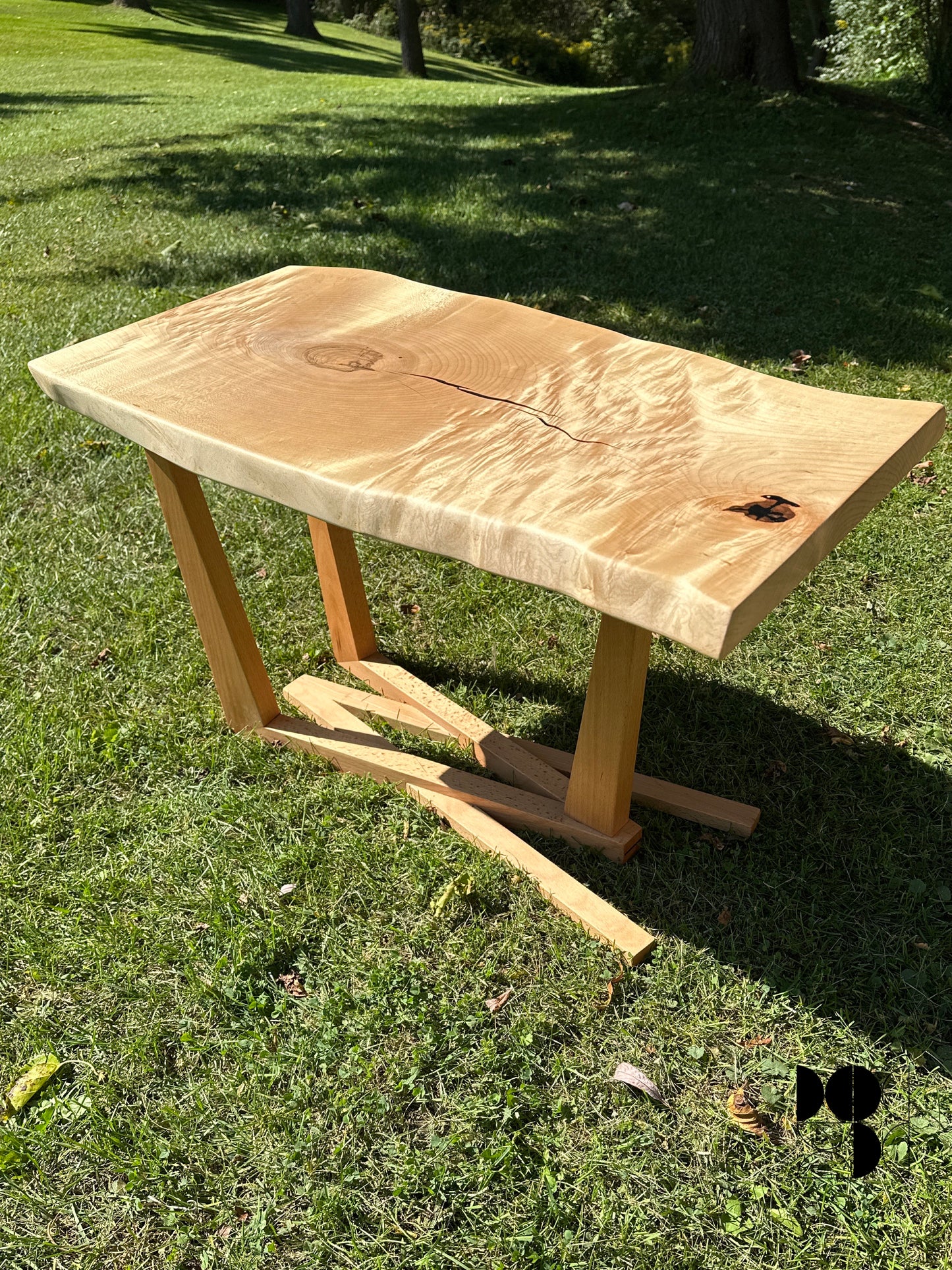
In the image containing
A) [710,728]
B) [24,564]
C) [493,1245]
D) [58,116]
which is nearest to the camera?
[493,1245]

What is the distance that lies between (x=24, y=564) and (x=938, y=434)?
298cm

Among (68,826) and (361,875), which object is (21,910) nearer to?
(68,826)

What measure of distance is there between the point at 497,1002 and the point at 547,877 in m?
0.32

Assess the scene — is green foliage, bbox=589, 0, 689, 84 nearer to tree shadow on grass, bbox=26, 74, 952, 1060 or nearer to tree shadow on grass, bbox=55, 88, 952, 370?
tree shadow on grass, bbox=26, 74, 952, 1060

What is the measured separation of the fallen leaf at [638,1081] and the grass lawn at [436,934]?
2 cm

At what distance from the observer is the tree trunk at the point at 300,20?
21125mm

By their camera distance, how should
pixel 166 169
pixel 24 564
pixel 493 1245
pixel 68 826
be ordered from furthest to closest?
1. pixel 166 169
2. pixel 24 564
3. pixel 68 826
4. pixel 493 1245

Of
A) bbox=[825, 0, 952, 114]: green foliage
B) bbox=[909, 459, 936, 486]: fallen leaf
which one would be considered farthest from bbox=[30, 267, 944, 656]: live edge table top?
bbox=[825, 0, 952, 114]: green foliage

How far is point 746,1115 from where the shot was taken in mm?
1877

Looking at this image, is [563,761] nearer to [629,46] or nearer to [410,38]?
[410,38]

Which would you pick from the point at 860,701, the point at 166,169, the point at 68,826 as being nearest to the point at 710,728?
the point at 860,701

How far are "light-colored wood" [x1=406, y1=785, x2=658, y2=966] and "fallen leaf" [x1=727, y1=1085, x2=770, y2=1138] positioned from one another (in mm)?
342

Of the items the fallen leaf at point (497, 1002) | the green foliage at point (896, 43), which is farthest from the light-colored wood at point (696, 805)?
the green foliage at point (896, 43)

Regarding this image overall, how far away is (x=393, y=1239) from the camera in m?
1.74
